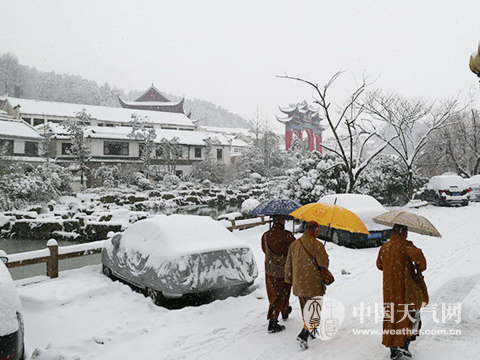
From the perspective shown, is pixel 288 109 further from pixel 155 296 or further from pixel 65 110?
pixel 155 296

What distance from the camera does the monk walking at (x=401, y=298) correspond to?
3662 mm

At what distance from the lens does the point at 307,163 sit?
56.3 ft

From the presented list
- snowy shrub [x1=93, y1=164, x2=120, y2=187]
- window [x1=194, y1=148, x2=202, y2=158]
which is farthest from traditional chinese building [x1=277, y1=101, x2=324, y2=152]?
snowy shrub [x1=93, y1=164, x2=120, y2=187]

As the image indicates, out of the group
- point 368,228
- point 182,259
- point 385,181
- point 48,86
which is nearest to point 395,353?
point 182,259

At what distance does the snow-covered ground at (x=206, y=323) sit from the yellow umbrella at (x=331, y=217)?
1.38 m

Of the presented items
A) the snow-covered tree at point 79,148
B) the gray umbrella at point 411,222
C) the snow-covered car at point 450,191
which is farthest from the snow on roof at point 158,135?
the gray umbrella at point 411,222

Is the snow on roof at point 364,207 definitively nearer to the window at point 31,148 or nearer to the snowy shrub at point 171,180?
the snowy shrub at point 171,180

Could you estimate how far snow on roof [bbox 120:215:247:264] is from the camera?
225 inches

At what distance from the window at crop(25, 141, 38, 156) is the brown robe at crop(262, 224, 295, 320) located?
3112cm

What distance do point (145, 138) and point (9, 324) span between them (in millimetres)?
31127

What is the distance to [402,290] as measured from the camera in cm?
371

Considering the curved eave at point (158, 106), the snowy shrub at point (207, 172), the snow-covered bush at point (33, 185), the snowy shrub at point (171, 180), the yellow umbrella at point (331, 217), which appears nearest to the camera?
the yellow umbrella at point (331, 217)

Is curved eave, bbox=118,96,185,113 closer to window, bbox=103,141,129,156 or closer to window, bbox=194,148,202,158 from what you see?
window, bbox=194,148,202,158

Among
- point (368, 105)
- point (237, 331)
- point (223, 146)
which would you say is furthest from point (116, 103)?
point (237, 331)
